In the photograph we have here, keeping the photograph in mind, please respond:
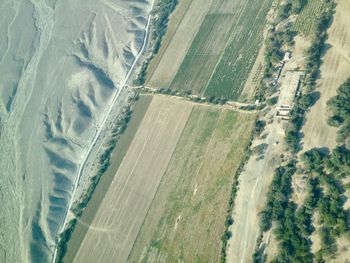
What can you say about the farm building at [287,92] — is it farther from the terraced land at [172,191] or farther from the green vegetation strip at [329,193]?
the green vegetation strip at [329,193]

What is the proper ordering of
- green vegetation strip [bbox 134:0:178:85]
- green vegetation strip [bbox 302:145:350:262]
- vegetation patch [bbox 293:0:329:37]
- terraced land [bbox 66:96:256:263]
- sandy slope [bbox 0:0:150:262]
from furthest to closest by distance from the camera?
green vegetation strip [bbox 134:0:178:85] < sandy slope [bbox 0:0:150:262] < vegetation patch [bbox 293:0:329:37] < terraced land [bbox 66:96:256:263] < green vegetation strip [bbox 302:145:350:262]

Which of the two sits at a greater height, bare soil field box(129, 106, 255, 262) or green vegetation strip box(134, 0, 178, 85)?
green vegetation strip box(134, 0, 178, 85)

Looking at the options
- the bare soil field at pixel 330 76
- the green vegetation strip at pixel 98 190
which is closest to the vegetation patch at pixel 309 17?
the bare soil field at pixel 330 76

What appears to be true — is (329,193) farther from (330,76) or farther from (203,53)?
(203,53)

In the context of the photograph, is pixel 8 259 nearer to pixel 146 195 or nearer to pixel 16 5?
pixel 146 195

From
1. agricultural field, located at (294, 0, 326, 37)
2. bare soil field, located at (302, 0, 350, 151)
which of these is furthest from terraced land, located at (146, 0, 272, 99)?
bare soil field, located at (302, 0, 350, 151)

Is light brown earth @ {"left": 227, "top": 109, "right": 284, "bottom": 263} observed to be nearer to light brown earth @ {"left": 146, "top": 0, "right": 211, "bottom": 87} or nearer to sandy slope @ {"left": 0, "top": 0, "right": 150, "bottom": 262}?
light brown earth @ {"left": 146, "top": 0, "right": 211, "bottom": 87}
